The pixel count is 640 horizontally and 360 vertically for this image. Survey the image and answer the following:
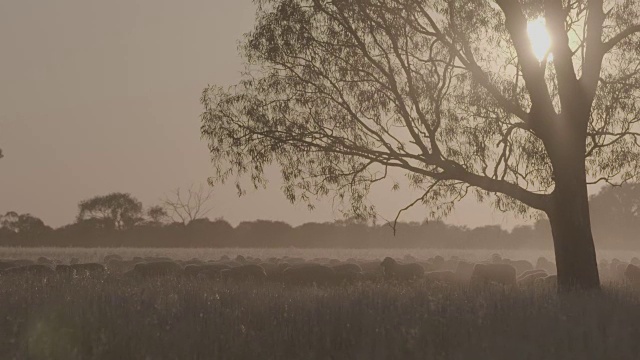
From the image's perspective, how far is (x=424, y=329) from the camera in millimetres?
9914

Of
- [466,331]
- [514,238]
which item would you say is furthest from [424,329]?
[514,238]

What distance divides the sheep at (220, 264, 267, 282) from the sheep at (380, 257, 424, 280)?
3.72m

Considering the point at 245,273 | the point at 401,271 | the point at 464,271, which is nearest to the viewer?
the point at 245,273

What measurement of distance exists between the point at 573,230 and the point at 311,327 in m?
7.67

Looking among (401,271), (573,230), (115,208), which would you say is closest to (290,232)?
(115,208)

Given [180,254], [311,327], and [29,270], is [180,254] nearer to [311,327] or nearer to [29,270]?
[29,270]

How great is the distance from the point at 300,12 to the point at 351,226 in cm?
5936

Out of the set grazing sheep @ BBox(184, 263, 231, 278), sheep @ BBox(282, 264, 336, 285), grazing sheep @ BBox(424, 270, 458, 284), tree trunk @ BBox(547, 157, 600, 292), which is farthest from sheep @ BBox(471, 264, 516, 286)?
grazing sheep @ BBox(184, 263, 231, 278)

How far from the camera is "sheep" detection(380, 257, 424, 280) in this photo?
2233 cm

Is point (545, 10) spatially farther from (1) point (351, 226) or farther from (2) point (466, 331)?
(1) point (351, 226)

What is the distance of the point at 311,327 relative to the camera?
388 inches

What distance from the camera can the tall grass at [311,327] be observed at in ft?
29.8

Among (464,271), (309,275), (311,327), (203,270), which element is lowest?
(311,327)

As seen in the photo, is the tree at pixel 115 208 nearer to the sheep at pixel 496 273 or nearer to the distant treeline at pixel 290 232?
the distant treeline at pixel 290 232
